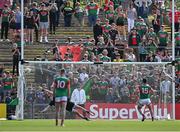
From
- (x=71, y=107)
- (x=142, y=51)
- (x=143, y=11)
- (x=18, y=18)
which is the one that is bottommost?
(x=71, y=107)

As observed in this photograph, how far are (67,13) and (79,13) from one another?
825 mm

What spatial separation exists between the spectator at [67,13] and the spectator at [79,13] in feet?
1.03

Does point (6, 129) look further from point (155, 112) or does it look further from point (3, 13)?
point (3, 13)

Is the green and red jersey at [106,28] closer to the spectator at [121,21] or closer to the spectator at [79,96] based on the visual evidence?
the spectator at [121,21]

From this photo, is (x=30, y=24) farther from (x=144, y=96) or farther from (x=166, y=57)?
(x=144, y=96)

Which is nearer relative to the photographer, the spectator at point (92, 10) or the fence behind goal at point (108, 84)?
the fence behind goal at point (108, 84)

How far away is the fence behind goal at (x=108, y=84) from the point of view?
133 ft

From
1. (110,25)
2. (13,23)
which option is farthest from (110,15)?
(13,23)

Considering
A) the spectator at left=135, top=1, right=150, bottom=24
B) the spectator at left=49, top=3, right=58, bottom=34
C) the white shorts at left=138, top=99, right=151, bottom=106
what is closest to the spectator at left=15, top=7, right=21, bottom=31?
the spectator at left=49, top=3, right=58, bottom=34

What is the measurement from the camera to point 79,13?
47219 millimetres

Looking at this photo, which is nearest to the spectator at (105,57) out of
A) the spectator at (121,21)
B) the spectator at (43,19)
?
the spectator at (121,21)

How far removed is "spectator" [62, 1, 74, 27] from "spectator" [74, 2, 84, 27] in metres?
0.31

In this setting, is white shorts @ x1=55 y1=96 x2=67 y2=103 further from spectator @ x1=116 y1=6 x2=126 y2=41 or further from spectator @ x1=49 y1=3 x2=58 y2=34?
spectator @ x1=116 y1=6 x2=126 y2=41

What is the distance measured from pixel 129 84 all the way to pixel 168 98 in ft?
6.41
